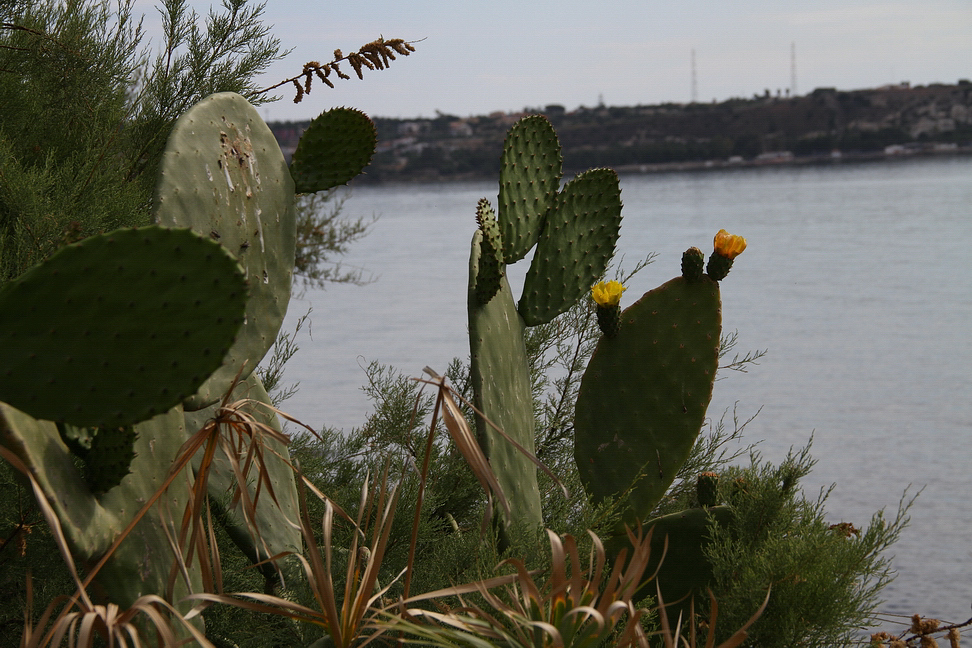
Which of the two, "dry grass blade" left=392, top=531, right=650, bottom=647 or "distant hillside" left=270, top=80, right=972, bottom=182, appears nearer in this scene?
"dry grass blade" left=392, top=531, right=650, bottom=647

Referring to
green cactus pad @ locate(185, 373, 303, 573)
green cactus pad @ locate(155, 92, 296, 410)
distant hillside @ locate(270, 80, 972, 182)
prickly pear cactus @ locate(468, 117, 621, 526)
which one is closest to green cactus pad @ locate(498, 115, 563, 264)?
prickly pear cactus @ locate(468, 117, 621, 526)

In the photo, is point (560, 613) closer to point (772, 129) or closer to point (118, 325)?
point (118, 325)

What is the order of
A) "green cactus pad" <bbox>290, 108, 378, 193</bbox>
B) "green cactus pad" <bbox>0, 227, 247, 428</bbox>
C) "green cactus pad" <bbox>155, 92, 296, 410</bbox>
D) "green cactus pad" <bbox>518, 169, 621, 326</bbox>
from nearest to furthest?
"green cactus pad" <bbox>0, 227, 247, 428</bbox> < "green cactus pad" <bbox>155, 92, 296, 410</bbox> < "green cactus pad" <bbox>290, 108, 378, 193</bbox> < "green cactus pad" <bbox>518, 169, 621, 326</bbox>

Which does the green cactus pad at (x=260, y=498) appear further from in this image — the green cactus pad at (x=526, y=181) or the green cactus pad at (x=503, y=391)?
the green cactus pad at (x=526, y=181)

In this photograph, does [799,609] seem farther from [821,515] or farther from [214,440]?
[214,440]

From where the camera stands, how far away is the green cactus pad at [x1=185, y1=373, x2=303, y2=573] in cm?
131

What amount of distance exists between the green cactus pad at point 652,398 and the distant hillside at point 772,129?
41.7 ft

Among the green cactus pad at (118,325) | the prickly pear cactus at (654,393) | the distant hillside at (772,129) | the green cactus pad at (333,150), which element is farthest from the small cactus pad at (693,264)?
the distant hillside at (772,129)

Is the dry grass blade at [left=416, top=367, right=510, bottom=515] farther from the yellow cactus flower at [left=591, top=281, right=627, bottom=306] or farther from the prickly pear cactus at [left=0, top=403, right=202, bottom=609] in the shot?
the yellow cactus flower at [left=591, top=281, right=627, bottom=306]

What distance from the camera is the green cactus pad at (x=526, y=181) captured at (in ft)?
5.29

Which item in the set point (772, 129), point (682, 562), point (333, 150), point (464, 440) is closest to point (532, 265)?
point (333, 150)

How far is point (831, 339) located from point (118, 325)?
7531 mm

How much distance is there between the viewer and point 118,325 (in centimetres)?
82

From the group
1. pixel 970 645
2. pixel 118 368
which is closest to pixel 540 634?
pixel 118 368
